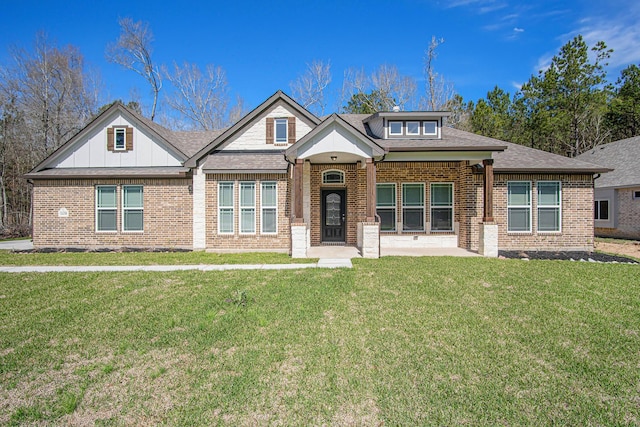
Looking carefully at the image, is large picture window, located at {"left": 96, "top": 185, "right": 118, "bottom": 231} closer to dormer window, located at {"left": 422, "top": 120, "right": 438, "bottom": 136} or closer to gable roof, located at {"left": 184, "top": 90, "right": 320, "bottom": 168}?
gable roof, located at {"left": 184, "top": 90, "right": 320, "bottom": 168}

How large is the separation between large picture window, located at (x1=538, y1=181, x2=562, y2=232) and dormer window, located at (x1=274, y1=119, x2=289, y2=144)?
9.70 meters

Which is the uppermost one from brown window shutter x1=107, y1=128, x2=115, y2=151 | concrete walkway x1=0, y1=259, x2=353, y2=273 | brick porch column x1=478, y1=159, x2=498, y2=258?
brown window shutter x1=107, y1=128, x2=115, y2=151

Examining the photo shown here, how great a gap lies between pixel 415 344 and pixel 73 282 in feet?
24.4

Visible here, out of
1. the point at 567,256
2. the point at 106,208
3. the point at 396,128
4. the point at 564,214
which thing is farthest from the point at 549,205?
the point at 106,208

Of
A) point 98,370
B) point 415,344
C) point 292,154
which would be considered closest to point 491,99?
point 292,154

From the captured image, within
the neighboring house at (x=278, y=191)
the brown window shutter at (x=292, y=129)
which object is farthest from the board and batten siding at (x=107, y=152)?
the brown window shutter at (x=292, y=129)

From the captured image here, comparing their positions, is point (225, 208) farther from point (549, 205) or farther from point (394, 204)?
point (549, 205)

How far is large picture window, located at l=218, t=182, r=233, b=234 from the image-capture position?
40.7ft

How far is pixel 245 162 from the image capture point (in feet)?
40.9

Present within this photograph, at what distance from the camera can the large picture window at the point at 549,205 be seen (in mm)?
12336

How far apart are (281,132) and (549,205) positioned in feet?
34.1

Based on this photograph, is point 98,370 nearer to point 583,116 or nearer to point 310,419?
point 310,419

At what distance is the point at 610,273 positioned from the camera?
8258 millimetres

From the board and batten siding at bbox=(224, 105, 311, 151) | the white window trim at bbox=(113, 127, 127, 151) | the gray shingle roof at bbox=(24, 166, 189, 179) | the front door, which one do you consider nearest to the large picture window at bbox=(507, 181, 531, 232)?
the front door
